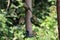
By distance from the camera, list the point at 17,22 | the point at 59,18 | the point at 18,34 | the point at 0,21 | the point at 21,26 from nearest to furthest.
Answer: the point at 59,18 → the point at 0,21 → the point at 18,34 → the point at 21,26 → the point at 17,22

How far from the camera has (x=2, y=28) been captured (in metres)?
2.83

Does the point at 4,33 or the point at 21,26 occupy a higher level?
the point at 4,33

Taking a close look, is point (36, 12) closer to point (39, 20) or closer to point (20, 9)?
point (39, 20)

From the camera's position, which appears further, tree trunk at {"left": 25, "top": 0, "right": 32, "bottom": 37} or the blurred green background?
the blurred green background

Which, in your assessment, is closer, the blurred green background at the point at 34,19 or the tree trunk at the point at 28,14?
the tree trunk at the point at 28,14

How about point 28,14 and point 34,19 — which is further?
point 34,19

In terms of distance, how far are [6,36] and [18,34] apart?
1041 millimetres

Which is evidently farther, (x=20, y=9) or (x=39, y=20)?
(x=39, y=20)

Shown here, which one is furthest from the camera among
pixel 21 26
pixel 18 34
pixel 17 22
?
pixel 17 22

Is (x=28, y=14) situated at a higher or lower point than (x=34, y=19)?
higher

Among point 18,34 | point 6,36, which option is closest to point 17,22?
point 18,34

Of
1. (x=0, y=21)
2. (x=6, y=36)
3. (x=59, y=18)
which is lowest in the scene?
(x=6, y=36)

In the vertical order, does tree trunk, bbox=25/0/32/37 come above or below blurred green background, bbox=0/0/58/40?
above

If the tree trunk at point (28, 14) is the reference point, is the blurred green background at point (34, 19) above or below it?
below
